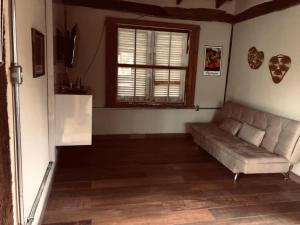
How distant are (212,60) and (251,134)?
5.83ft

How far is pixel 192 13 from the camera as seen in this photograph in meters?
4.38

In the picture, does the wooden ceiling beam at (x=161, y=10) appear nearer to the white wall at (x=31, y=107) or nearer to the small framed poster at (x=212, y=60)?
the small framed poster at (x=212, y=60)

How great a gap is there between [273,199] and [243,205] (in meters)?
0.40

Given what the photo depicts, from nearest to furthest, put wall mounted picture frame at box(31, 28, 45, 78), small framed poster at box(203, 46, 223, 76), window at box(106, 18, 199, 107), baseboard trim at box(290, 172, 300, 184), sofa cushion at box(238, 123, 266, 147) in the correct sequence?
wall mounted picture frame at box(31, 28, 45, 78) → baseboard trim at box(290, 172, 300, 184) → sofa cushion at box(238, 123, 266, 147) → window at box(106, 18, 199, 107) → small framed poster at box(203, 46, 223, 76)

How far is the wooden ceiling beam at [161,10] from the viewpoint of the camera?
13.1 feet

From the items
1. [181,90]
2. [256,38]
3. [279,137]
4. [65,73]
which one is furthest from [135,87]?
[279,137]

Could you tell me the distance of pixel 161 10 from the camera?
13.9 feet

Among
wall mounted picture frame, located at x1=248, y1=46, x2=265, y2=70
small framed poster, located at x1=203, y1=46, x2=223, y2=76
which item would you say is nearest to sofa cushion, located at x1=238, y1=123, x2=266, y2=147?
wall mounted picture frame, located at x1=248, y1=46, x2=265, y2=70

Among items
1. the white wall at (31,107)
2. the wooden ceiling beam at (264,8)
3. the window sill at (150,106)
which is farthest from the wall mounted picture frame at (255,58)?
the white wall at (31,107)

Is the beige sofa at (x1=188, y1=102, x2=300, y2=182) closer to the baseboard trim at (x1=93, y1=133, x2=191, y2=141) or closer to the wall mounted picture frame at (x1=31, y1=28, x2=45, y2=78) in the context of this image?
the baseboard trim at (x1=93, y1=133, x2=191, y2=141)

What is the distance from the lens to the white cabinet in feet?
9.59

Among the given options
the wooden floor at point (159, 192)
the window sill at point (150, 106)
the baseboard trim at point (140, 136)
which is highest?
the window sill at point (150, 106)

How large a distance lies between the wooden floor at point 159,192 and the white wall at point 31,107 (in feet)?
1.44

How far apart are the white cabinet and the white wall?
1.11ft
